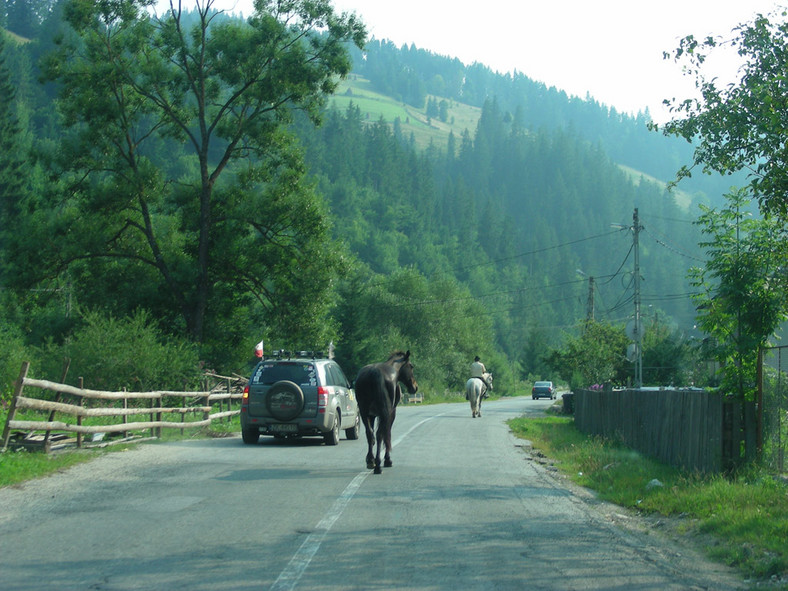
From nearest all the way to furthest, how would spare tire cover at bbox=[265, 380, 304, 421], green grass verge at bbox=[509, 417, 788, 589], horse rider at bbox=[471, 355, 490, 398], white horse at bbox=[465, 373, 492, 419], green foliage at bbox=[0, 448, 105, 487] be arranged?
green grass verge at bbox=[509, 417, 788, 589]
green foliage at bbox=[0, 448, 105, 487]
spare tire cover at bbox=[265, 380, 304, 421]
horse rider at bbox=[471, 355, 490, 398]
white horse at bbox=[465, 373, 492, 419]

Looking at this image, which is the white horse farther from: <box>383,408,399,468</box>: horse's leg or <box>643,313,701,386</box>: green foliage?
<box>383,408,399,468</box>: horse's leg

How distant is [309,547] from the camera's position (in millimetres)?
7629

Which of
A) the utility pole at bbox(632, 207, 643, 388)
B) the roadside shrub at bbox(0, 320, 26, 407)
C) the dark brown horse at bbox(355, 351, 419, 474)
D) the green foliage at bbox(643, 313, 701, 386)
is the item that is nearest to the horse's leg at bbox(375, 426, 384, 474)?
the dark brown horse at bbox(355, 351, 419, 474)

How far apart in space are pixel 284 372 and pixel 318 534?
10.3 metres

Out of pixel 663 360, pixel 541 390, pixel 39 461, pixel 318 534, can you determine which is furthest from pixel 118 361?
pixel 541 390

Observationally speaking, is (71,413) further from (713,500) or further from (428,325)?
(428,325)

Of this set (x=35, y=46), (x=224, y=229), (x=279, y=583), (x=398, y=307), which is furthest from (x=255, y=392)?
(x=35, y=46)

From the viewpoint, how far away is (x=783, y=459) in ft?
39.2

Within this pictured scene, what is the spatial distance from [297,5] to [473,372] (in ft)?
54.9

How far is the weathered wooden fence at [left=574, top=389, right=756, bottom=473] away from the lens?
493 inches

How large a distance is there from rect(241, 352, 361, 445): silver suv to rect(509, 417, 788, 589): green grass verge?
16.4ft

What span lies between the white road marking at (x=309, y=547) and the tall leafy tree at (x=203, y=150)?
2400 centimetres

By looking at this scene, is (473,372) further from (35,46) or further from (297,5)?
(35,46)

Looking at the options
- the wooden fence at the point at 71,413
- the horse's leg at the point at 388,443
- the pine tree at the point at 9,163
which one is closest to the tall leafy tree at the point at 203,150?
the wooden fence at the point at 71,413
